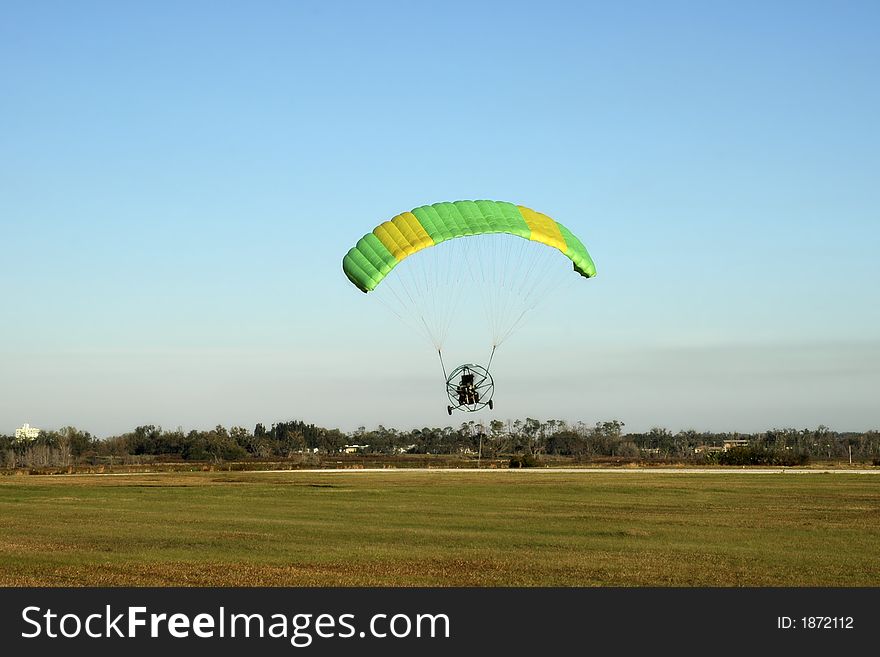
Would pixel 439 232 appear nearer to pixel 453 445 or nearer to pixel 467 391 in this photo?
pixel 467 391

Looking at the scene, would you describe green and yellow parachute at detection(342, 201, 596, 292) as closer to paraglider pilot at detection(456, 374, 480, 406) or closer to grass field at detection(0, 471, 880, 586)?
paraglider pilot at detection(456, 374, 480, 406)

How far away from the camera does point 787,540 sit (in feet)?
86.1

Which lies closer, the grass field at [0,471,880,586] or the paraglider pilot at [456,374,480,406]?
the grass field at [0,471,880,586]

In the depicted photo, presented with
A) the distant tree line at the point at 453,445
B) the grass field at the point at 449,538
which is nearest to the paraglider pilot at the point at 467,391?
the grass field at the point at 449,538

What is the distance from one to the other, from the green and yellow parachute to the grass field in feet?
28.4

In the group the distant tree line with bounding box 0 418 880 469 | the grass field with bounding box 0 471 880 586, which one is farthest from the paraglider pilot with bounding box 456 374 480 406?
the distant tree line with bounding box 0 418 880 469

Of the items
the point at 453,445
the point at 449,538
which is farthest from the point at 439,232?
the point at 453,445

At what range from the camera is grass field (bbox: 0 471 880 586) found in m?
20.0

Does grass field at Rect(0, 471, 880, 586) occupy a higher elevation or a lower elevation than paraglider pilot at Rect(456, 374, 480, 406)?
lower

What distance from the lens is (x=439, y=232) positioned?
34156 mm

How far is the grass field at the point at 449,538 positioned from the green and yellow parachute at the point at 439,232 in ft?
28.4
